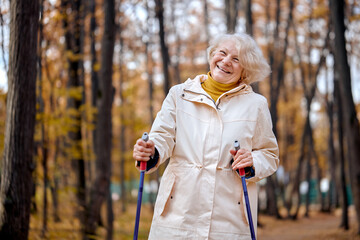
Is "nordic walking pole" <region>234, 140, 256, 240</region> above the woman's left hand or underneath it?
underneath

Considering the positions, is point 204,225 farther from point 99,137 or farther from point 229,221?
point 99,137

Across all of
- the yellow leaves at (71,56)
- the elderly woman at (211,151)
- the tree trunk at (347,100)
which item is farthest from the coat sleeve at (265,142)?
the yellow leaves at (71,56)

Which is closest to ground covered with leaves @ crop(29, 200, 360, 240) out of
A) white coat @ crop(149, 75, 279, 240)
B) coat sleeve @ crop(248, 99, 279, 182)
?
white coat @ crop(149, 75, 279, 240)

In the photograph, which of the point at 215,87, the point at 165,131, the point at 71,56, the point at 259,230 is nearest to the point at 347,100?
the point at 71,56

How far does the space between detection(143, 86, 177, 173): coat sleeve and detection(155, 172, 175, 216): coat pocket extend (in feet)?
0.35

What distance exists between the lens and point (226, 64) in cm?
298

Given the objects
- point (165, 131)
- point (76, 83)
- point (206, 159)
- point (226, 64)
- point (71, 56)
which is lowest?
point (206, 159)

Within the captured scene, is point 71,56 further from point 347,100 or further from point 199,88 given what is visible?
point 199,88

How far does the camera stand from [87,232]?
24.0 ft

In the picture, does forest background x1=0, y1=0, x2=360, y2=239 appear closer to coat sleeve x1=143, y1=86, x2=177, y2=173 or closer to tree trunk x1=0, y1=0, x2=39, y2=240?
tree trunk x1=0, y1=0, x2=39, y2=240

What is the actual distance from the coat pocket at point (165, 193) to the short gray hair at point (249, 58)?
850 millimetres

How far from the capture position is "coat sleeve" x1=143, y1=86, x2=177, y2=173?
272 centimetres

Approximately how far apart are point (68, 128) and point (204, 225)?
23.0 ft

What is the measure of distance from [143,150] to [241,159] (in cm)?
57
